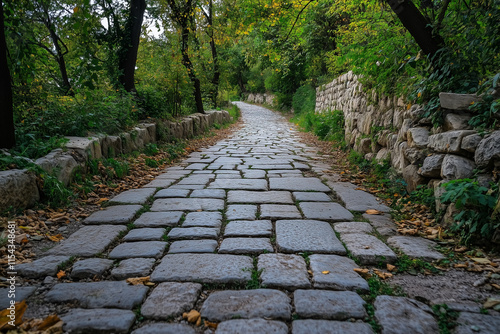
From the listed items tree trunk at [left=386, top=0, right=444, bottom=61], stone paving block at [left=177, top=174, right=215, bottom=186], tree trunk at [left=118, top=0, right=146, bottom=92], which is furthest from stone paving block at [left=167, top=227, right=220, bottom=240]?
tree trunk at [left=118, top=0, right=146, bottom=92]

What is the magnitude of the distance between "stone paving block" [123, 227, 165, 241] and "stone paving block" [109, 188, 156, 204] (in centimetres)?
81

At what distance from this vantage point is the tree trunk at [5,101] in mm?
3297

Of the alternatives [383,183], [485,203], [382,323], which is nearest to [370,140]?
[383,183]

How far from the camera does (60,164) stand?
11.5ft

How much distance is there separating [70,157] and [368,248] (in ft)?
10.7

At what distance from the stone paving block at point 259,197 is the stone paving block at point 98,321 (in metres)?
2.05

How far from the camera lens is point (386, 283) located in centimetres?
198

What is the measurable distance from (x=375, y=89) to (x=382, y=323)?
4676 millimetres

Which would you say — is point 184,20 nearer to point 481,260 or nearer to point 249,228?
point 249,228


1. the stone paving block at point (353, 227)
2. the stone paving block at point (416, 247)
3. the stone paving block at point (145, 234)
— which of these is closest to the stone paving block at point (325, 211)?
the stone paving block at point (353, 227)

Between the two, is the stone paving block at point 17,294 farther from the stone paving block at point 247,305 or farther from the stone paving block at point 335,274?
the stone paving block at point 335,274

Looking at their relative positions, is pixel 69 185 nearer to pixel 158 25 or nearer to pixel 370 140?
pixel 370 140

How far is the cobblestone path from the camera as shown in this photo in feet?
5.30

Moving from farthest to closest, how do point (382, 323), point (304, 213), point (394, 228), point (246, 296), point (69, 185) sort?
point (69, 185), point (304, 213), point (394, 228), point (246, 296), point (382, 323)
